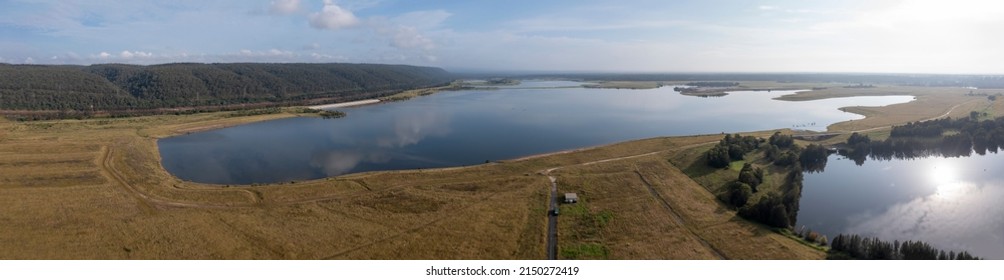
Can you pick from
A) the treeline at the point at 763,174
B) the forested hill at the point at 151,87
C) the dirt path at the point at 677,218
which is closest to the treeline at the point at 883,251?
the treeline at the point at 763,174

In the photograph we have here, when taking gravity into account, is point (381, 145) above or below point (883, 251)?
above

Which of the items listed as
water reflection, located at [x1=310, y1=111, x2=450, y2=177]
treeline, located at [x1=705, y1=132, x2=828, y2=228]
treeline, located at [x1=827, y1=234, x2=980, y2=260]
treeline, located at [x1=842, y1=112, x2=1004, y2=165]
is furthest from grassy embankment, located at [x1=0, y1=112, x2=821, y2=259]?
treeline, located at [x1=842, y1=112, x2=1004, y2=165]

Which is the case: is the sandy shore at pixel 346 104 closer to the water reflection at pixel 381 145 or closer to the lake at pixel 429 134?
the lake at pixel 429 134

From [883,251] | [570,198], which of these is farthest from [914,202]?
[570,198]

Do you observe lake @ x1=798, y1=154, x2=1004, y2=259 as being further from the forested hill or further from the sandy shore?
the forested hill

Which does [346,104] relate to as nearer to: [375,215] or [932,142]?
[375,215]

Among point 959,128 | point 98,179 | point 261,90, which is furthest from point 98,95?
point 959,128

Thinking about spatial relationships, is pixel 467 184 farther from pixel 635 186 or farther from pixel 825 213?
pixel 825 213
